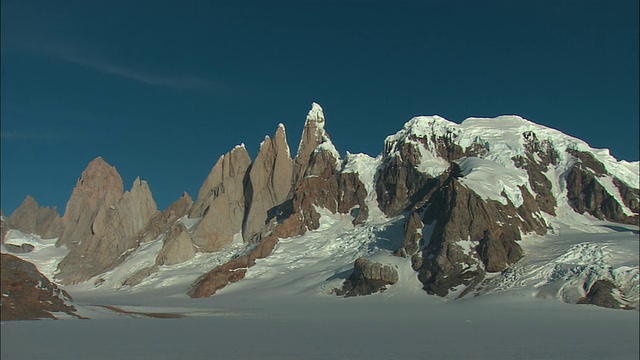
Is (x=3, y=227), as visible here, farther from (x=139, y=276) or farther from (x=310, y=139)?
(x=310, y=139)

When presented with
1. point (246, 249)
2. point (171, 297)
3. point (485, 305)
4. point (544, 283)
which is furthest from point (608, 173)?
point (171, 297)

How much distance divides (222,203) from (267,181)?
15.3 metres

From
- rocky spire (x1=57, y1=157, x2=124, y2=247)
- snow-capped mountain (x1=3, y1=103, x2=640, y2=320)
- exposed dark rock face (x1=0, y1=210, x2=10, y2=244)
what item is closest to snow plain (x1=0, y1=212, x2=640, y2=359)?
snow-capped mountain (x1=3, y1=103, x2=640, y2=320)

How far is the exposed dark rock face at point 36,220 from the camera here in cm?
18400

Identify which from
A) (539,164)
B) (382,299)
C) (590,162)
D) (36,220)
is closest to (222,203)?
(382,299)

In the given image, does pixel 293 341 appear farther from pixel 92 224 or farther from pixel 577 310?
pixel 92 224

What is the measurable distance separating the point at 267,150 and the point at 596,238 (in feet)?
294

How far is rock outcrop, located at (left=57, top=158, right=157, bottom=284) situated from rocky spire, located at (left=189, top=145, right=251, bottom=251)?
850 inches

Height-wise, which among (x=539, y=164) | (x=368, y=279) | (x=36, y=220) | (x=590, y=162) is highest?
(x=36, y=220)

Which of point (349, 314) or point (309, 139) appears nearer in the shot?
point (349, 314)

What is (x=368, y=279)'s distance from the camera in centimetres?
9181

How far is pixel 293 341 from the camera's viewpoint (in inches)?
1339

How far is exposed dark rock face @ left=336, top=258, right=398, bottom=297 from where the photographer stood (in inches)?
3580

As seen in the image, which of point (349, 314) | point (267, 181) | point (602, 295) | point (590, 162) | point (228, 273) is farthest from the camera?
point (267, 181)
